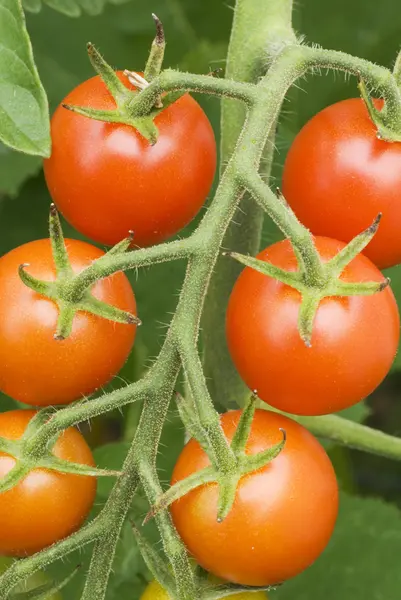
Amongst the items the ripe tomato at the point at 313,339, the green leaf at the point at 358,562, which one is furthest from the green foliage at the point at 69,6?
the green leaf at the point at 358,562

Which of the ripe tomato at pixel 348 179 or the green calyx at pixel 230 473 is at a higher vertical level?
the ripe tomato at pixel 348 179

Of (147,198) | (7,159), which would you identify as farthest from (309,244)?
(7,159)

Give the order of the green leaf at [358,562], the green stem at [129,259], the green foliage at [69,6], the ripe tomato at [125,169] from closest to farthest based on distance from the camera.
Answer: the green stem at [129,259]
the ripe tomato at [125,169]
the green foliage at [69,6]
the green leaf at [358,562]

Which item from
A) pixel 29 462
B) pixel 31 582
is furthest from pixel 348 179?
pixel 31 582

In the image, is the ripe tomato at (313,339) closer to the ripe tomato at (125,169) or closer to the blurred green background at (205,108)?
the ripe tomato at (125,169)

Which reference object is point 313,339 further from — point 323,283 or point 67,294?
point 67,294

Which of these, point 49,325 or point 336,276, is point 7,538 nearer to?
point 49,325
